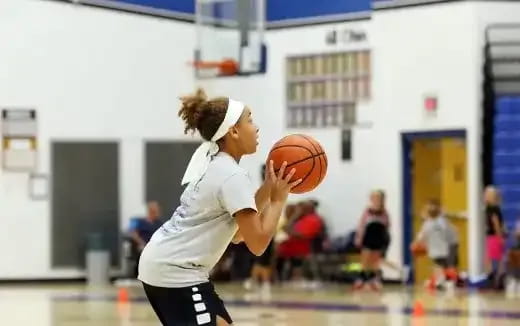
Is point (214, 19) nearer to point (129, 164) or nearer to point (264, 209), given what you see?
point (129, 164)

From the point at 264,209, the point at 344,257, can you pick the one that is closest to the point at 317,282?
the point at 344,257

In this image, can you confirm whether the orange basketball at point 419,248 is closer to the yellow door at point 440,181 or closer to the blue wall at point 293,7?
the yellow door at point 440,181

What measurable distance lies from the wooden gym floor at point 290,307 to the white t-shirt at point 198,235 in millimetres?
6910

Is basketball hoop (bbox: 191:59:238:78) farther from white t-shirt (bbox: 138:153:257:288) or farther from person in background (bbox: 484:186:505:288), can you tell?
white t-shirt (bbox: 138:153:257:288)

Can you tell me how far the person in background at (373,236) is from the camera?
17.1 metres

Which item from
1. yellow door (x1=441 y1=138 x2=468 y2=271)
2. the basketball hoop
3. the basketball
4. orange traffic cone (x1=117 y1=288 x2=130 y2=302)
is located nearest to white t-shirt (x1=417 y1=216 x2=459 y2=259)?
yellow door (x1=441 y1=138 x2=468 y2=271)

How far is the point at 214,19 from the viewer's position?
17766mm

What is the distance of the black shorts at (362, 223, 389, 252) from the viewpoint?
17078 mm

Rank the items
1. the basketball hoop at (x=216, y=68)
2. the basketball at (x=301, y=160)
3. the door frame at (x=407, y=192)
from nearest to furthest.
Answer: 1. the basketball at (x=301, y=160)
2. the basketball hoop at (x=216, y=68)
3. the door frame at (x=407, y=192)

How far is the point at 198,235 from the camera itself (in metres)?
4.71

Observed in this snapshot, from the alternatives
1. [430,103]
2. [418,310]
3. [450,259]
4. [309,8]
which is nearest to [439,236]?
[450,259]

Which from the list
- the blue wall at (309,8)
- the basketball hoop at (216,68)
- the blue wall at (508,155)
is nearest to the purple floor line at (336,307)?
the blue wall at (508,155)

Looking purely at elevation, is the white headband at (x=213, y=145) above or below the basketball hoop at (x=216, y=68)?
below

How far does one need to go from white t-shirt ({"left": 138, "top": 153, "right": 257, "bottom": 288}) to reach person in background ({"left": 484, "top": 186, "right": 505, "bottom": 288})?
1196 cm
